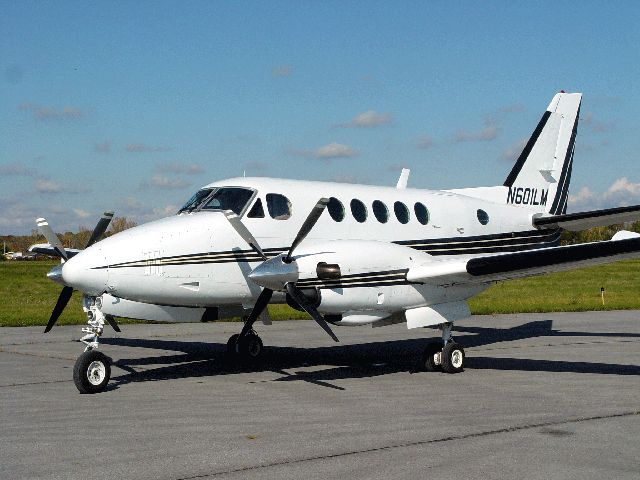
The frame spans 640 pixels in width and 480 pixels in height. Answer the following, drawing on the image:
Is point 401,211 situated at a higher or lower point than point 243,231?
higher

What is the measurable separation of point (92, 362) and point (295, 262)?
3.41 metres

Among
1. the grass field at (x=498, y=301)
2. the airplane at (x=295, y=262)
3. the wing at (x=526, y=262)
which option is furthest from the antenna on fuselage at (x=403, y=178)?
the grass field at (x=498, y=301)

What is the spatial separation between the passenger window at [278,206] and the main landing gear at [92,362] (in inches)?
130

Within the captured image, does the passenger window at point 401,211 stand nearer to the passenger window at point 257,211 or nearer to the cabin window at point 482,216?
the cabin window at point 482,216

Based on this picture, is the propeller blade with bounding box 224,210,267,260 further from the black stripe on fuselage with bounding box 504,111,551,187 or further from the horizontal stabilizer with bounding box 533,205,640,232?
the black stripe on fuselage with bounding box 504,111,551,187

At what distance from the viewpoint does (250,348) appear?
15.5 metres

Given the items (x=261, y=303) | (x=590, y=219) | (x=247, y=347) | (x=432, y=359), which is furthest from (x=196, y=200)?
(x=590, y=219)

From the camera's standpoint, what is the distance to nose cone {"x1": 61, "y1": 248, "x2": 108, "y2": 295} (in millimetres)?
11047

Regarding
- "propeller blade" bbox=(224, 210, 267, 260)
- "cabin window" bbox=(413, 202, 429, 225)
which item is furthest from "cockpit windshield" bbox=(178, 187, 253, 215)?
"cabin window" bbox=(413, 202, 429, 225)

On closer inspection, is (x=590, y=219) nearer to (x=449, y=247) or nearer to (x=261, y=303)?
(x=449, y=247)

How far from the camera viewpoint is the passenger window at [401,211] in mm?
14828

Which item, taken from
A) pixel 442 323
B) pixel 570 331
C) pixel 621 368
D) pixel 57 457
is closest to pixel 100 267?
pixel 57 457

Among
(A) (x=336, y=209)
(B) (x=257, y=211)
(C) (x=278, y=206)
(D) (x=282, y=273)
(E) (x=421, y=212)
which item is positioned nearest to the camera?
(D) (x=282, y=273)

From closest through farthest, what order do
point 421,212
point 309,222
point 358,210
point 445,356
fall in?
point 309,222, point 445,356, point 358,210, point 421,212
